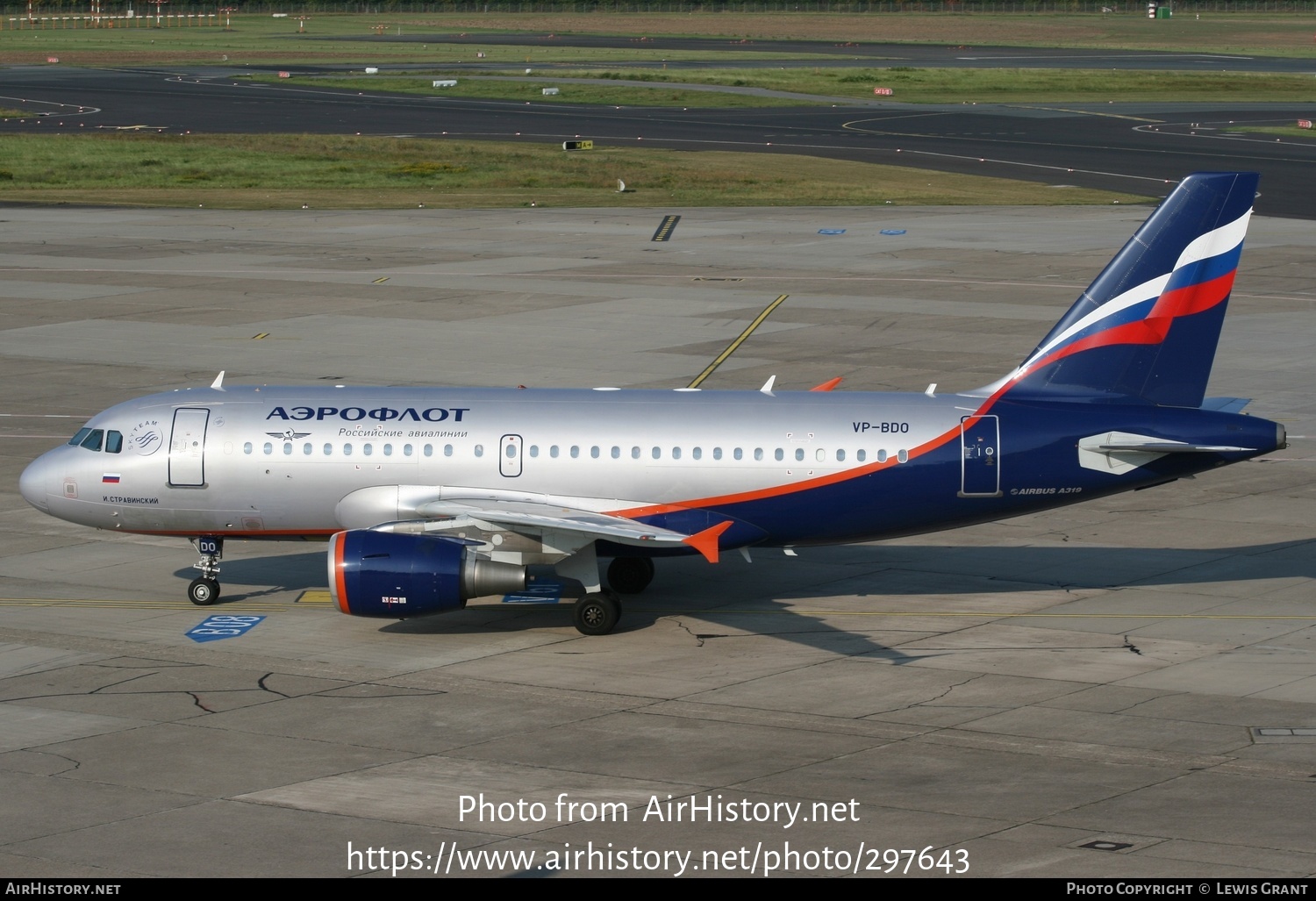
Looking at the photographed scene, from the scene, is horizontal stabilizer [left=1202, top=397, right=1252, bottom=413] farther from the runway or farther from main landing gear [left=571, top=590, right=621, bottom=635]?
main landing gear [left=571, top=590, right=621, bottom=635]

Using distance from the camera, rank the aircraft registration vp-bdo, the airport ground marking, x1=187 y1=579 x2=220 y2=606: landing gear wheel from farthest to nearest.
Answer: the airport ground marking
x1=187 y1=579 x2=220 y2=606: landing gear wheel
the aircraft registration vp-bdo

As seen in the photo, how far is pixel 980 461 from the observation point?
33.2 metres

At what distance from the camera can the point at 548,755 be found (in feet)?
84.8

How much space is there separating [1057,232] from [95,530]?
Answer: 58598 millimetres

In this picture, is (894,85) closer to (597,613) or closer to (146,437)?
(146,437)

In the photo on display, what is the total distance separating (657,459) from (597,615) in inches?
133

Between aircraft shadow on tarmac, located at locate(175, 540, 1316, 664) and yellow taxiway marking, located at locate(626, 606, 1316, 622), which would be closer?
yellow taxiway marking, located at locate(626, 606, 1316, 622)

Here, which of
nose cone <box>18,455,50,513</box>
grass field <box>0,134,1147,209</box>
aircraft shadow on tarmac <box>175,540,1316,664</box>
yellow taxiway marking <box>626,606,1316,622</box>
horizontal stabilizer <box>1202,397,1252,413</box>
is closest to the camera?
yellow taxiway marking <box>626,606,1316,622</box>

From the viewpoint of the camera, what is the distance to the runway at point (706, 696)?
22.3 m

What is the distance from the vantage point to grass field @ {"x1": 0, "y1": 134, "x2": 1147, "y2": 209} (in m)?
101

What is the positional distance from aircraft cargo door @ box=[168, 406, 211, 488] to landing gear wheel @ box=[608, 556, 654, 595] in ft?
29.2

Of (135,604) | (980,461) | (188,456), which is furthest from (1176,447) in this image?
(135,604)

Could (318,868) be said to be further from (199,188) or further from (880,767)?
(199,188)

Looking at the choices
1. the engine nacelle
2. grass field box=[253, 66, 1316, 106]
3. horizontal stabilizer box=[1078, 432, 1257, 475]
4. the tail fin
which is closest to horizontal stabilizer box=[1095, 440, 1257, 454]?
horizontal stabilizer box=[1078, 432, 1257, 475]
